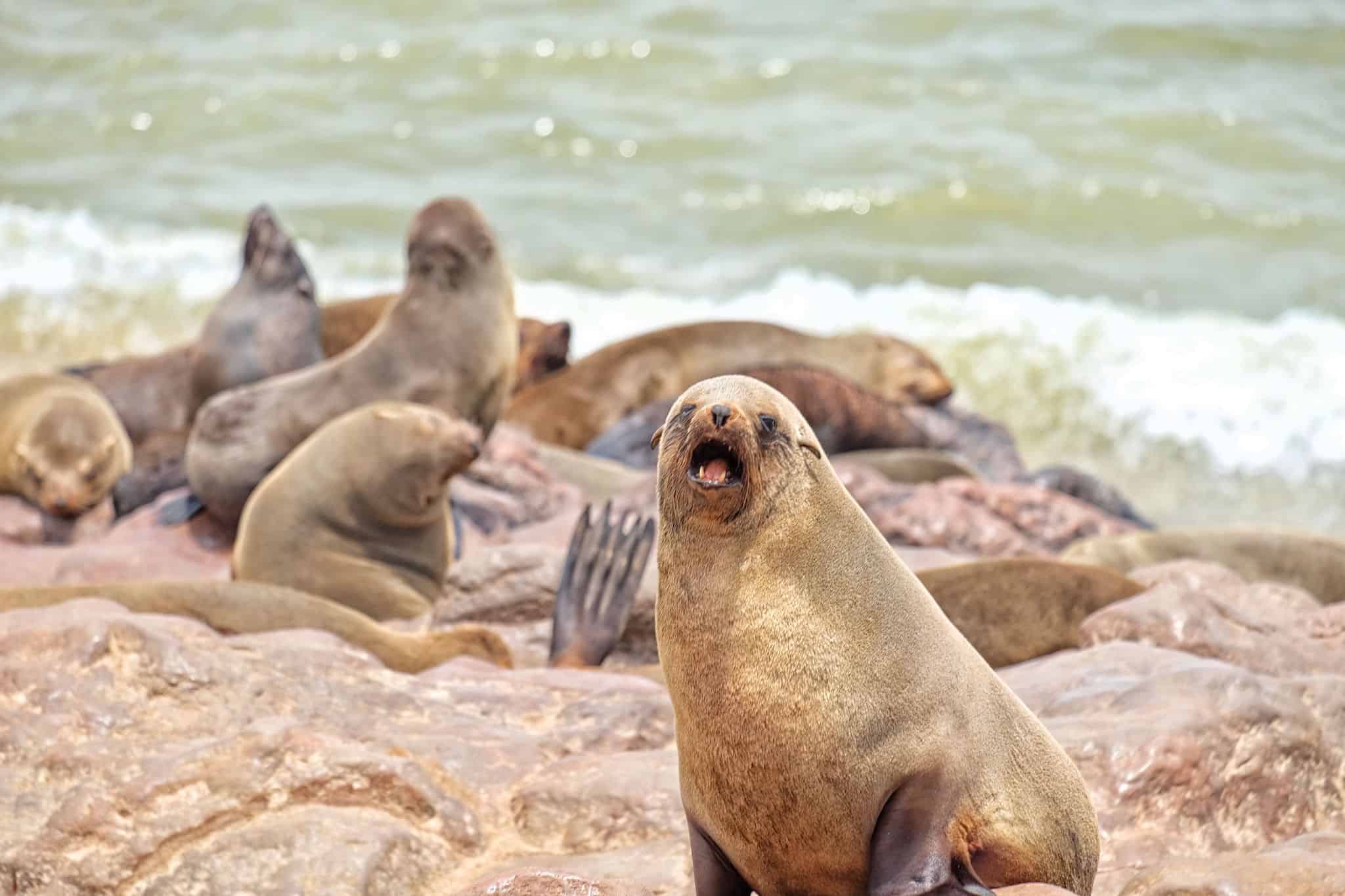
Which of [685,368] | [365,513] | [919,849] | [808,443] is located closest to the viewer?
[919,849]

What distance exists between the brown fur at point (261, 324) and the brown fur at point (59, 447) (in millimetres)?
642

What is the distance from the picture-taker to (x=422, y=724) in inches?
172

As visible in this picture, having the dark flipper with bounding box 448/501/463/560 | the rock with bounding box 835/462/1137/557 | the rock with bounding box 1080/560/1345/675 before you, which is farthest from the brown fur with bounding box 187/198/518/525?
the rock with bounding box 1080/560/1345/675

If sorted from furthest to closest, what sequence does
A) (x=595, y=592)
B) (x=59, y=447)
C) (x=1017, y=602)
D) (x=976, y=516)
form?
(x=59, y=447) < (x=976, y=516) < (x=595, y=592) < (x=1017, y=602)

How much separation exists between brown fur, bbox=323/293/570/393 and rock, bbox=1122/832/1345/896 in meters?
8.11

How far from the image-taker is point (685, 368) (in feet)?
37.8

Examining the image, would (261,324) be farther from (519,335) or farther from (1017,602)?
(1017,602)

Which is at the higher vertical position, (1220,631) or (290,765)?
(290,765)

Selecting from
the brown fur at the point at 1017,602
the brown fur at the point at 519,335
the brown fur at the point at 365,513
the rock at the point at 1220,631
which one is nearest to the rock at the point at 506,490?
the brown fur at the point at 365,513

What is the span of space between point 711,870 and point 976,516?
4.54 metres

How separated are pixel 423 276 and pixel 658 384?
2.99 metres

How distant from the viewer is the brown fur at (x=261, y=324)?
33.1 feet

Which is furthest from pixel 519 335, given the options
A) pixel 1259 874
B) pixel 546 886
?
pixel 1259 874

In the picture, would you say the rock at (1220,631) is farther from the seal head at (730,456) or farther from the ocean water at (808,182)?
the ocean water at (808,182)
